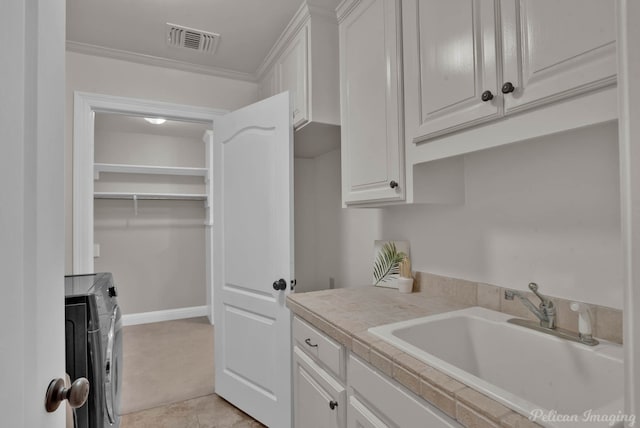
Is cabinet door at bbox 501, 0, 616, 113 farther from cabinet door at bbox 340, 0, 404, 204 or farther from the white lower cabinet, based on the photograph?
the white lower cabinet

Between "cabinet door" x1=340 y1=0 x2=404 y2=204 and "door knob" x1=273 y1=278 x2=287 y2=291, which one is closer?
"cabinet door" x1=340 y1=0 x2=404 y2=204

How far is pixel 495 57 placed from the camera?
3.15 ft

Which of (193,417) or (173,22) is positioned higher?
(173,22)

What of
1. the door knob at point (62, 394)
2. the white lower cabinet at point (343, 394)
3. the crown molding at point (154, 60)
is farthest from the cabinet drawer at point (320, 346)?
the crown molding at point (154, 60)

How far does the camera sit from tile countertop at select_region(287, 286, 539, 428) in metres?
0.67

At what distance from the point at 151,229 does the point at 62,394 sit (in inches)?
153

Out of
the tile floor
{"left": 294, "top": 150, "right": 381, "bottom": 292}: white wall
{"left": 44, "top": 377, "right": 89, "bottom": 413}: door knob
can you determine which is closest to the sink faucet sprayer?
{"left": 294, "top": 150, "right": 381, "bottom": 292}: white wall

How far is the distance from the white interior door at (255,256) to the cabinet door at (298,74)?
101 millimetres

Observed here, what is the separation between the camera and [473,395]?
70cm

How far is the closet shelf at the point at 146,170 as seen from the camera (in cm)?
374

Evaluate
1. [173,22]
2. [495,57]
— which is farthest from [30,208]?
[173,22]

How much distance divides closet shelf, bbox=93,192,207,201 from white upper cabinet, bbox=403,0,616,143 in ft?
11.4

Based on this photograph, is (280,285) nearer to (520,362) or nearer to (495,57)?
(520,362)

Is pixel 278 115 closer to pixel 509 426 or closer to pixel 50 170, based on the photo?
pixel 50 170
